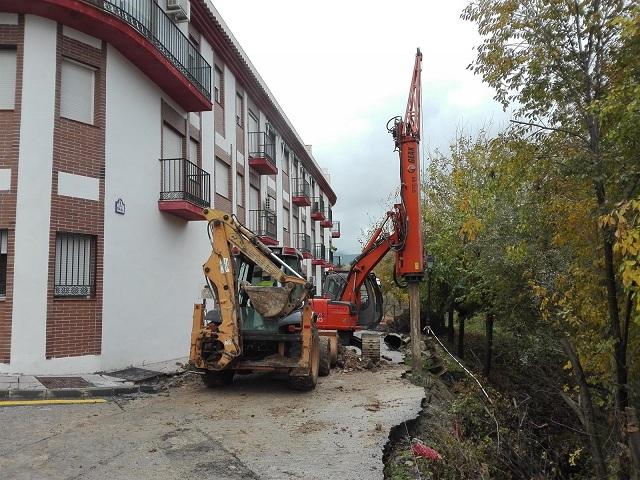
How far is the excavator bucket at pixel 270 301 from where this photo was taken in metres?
9.31

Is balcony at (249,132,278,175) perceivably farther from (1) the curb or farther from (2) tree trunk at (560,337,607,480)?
(2) tree trunk at (560,337,607,480)

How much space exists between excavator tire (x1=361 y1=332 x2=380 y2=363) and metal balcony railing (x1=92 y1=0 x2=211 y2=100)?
A: 7588 millimetres

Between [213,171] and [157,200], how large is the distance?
372 centimetres

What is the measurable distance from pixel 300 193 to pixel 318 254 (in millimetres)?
7265

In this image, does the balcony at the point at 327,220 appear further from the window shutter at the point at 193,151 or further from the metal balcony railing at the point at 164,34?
the metal balcony railing at the point at 164,34

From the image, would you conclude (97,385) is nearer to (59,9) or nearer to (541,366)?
(59,9)

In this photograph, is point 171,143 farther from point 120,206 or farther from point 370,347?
point 370,347

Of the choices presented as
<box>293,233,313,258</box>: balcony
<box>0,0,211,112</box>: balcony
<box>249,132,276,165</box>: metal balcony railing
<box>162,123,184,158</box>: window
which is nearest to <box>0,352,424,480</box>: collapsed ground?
<box>162,123,184,158</box>: window

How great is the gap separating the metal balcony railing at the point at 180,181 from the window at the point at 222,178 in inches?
104

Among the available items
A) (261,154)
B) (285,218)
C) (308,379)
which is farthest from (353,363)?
(285,218)

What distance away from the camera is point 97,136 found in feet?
38.8

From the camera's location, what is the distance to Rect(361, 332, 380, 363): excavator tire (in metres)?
13.1

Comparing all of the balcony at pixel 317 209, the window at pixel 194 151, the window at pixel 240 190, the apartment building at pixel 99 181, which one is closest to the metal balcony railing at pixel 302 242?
the balcony at pixel 317 209

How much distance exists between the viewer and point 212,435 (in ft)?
22.4
